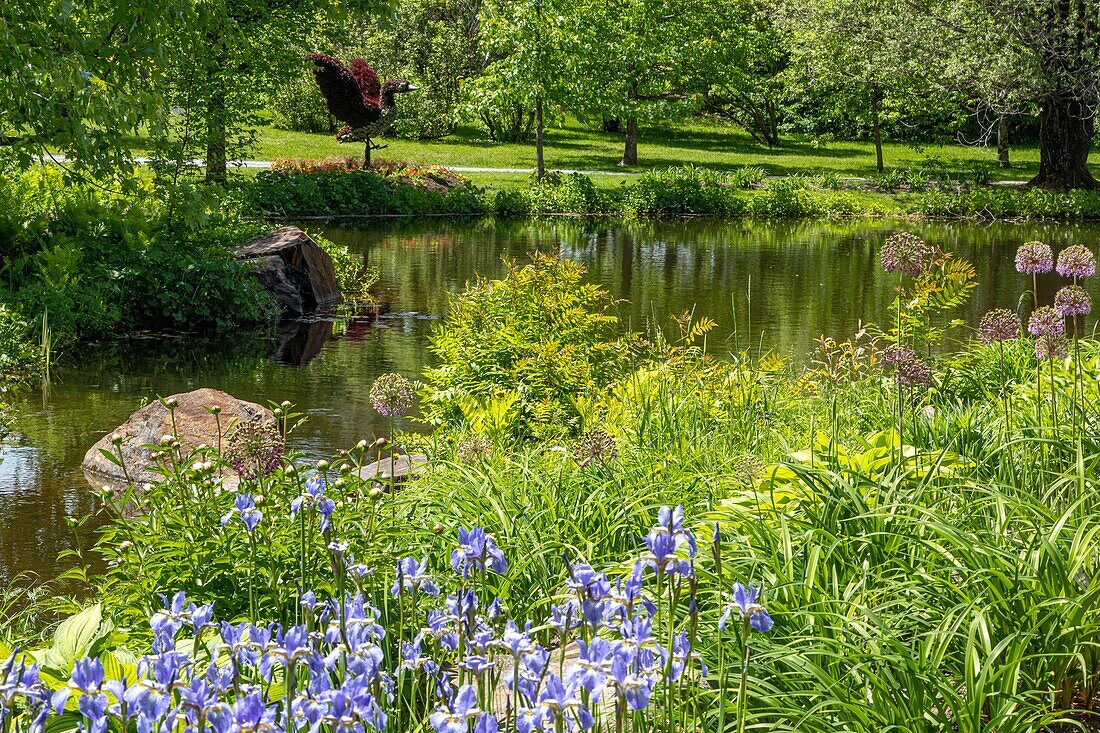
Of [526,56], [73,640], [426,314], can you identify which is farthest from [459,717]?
[526,56]

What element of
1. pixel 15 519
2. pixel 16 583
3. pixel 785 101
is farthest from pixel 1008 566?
pixel 785 101

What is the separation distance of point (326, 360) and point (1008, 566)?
9077mm

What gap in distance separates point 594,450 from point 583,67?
2780 cm

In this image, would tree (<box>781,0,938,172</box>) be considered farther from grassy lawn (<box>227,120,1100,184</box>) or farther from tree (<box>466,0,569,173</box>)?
tree (<box>466,0,569,173</box>)

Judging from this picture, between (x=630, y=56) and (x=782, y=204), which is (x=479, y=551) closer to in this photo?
(x=782, y=204)

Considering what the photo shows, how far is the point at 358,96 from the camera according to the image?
29641 millimetres

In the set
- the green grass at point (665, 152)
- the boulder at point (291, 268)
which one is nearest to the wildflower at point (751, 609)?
the boulder at point (291, 268)

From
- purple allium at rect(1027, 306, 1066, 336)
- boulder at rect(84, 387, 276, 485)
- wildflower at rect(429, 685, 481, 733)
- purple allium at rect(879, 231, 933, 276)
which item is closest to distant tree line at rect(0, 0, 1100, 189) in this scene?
boulder at rect(84, 387, 276, 485)

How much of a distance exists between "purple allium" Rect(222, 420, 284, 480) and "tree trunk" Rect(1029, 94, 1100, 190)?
28919 millimetres

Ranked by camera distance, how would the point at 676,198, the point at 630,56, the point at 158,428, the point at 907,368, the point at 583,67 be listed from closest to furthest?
the point at 907,368
the point at 158,428
the point at 676,198
the point at 583,67
the point at 630,56

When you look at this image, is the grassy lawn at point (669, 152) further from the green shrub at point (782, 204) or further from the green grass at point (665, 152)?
the green shrub at point (782, 204)

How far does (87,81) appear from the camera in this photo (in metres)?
7.19

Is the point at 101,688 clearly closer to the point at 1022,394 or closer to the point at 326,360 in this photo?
the point at 1022,394

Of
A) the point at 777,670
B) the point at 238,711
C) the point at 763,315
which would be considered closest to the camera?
the point at 238,711
